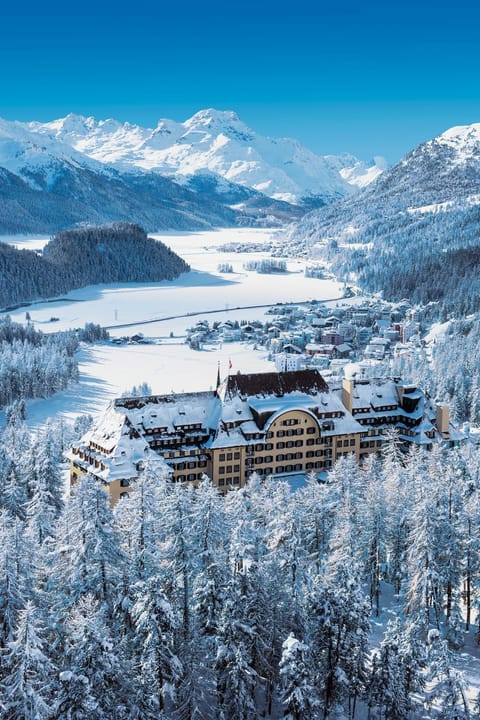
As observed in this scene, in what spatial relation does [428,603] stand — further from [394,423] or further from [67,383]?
[67,383]

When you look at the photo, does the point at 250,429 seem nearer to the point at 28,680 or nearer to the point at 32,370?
the point at 28,680

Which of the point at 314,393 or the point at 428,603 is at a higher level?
the point at 314,393

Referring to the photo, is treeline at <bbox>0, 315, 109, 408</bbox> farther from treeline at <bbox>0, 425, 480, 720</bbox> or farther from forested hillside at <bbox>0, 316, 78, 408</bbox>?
treeline at <bbox>0, 425, 480, 720</bbox>

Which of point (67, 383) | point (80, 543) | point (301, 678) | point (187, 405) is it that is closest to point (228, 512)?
point (80, 543)

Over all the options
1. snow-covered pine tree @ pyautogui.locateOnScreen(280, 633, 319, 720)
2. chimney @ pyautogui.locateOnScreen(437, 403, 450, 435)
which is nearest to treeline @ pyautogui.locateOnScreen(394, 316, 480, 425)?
chimney @ pyautogui.locateOnScreen(437, 403, 450, 435)

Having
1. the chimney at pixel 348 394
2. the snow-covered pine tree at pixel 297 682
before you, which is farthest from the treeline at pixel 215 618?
the chimney at pixel 348 394

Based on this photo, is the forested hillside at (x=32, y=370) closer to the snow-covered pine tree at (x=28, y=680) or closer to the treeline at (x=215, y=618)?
the treeline at (x=215, y=618)
